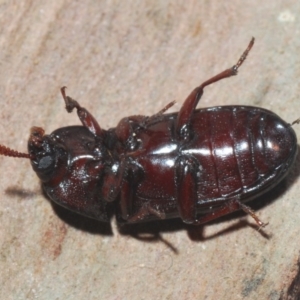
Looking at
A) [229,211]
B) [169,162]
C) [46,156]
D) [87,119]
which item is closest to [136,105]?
[87,119]

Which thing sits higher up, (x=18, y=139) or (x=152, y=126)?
(x=152, y=126)

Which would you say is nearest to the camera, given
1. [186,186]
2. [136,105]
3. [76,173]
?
[186,186]

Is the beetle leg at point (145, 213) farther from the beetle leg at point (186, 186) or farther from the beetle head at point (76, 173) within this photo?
the beetle head at point (76, 173)

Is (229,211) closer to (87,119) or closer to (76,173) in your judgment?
(76,173)

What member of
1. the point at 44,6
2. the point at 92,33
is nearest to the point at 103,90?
the point at 92,33

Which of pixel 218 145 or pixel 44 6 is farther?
pixel 44 6

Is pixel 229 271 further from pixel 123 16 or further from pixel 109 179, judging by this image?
pixel 123 16

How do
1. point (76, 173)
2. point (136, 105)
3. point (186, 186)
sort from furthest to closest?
1. point (136, 105)
2. point (76, 173)
3. point (186, 186)
